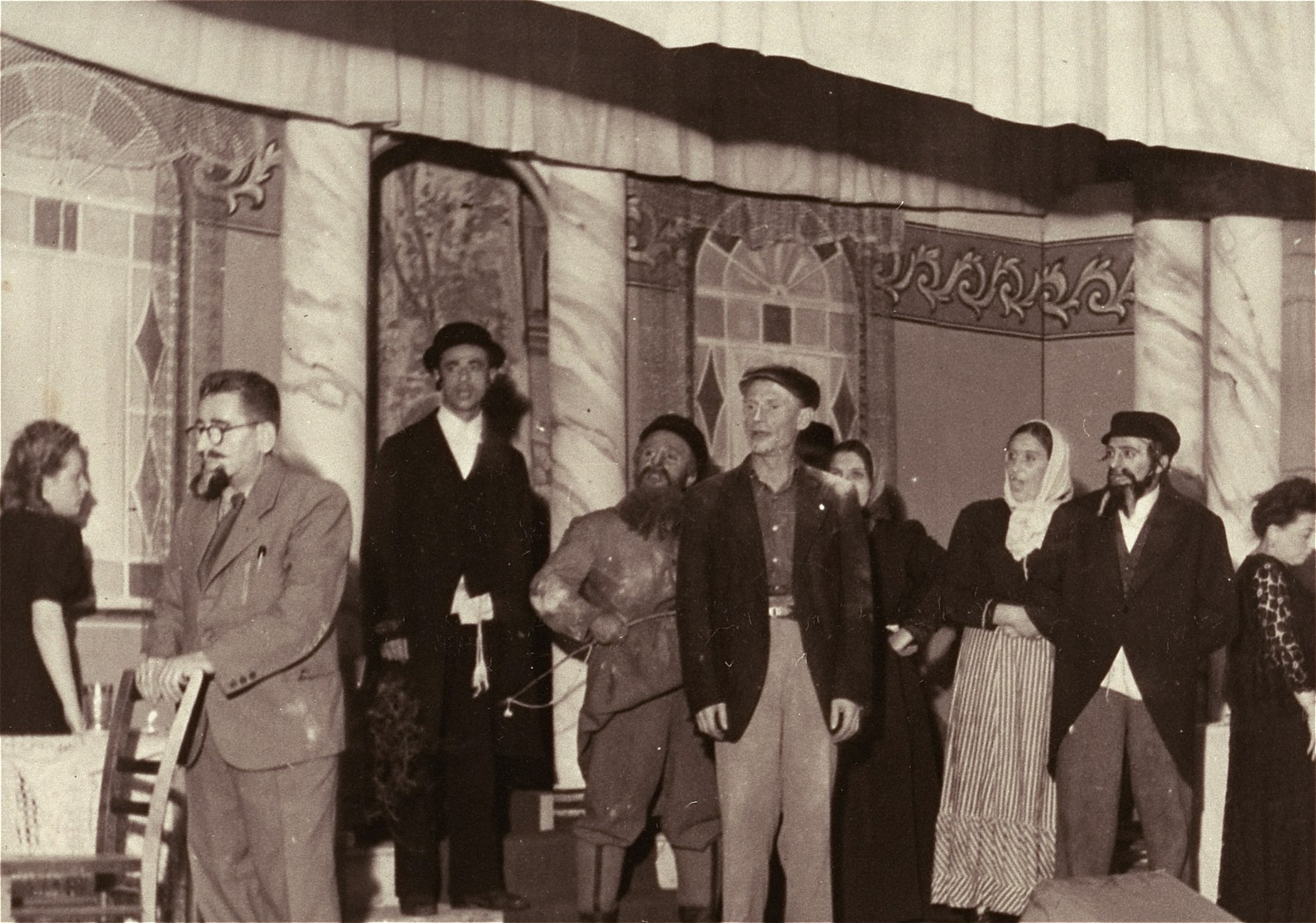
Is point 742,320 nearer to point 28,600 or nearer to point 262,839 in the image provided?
point 28,600

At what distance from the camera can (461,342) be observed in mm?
7457

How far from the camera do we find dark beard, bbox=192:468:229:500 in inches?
221

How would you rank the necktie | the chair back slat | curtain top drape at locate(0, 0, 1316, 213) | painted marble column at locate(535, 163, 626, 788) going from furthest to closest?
painted marble column at locate(535, 163, 626, 788) → curtain top drape at locate(0, 0, 1316, 213) → the necktie → the chair back slat

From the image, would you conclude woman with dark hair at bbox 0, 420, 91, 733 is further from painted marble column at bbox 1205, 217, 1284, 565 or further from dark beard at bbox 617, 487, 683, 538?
painted marble column at bbox 1205, 217, 1284, 565

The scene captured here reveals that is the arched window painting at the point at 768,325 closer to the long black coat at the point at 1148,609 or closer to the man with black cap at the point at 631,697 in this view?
the man with black cap at the point at 631,697

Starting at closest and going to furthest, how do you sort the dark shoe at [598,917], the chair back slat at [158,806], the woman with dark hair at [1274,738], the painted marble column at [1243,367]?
1. the chair back slat at [158,806]
2. the dark shoe at [598,917]
3. the woman with dark hair at [1274,738]
4. the painted marble column at [1243,367]

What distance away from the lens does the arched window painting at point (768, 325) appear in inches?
370

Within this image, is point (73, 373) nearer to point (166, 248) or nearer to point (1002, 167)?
point (166, 248)

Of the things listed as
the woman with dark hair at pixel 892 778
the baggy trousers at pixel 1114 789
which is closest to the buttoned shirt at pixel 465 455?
the woman with dark hair at pixel 892 778

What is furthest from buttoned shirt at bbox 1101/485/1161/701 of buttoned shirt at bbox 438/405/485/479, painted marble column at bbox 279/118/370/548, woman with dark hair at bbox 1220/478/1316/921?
painted marble column at bbox 279/118/370/548

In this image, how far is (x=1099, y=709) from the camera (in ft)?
22.3

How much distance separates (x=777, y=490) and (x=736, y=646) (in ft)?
1.71

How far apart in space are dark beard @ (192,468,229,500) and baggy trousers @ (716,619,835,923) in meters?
1.69

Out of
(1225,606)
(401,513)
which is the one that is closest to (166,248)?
(401,513)
